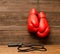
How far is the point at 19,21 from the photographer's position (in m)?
1.16

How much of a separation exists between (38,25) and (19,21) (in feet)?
0.49

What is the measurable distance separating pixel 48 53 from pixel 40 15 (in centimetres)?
30

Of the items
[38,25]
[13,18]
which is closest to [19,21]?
[13,18]

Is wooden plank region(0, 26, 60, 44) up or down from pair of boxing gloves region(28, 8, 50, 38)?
down

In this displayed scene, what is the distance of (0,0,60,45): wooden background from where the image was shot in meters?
1.16

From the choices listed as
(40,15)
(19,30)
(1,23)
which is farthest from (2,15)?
(40,15)

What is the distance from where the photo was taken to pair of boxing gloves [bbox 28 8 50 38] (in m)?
1.09

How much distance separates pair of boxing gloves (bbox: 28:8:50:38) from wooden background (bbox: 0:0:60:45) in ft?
0.21

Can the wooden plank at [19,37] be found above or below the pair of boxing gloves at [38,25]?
below

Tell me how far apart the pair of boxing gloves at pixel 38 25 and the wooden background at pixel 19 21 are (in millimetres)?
64

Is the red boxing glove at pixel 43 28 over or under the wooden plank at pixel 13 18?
under

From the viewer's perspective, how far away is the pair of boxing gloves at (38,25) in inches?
42.8

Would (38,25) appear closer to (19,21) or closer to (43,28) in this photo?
(43,28)

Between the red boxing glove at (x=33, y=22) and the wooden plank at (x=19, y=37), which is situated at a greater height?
the red boxing glove at (x=33, y=22)
